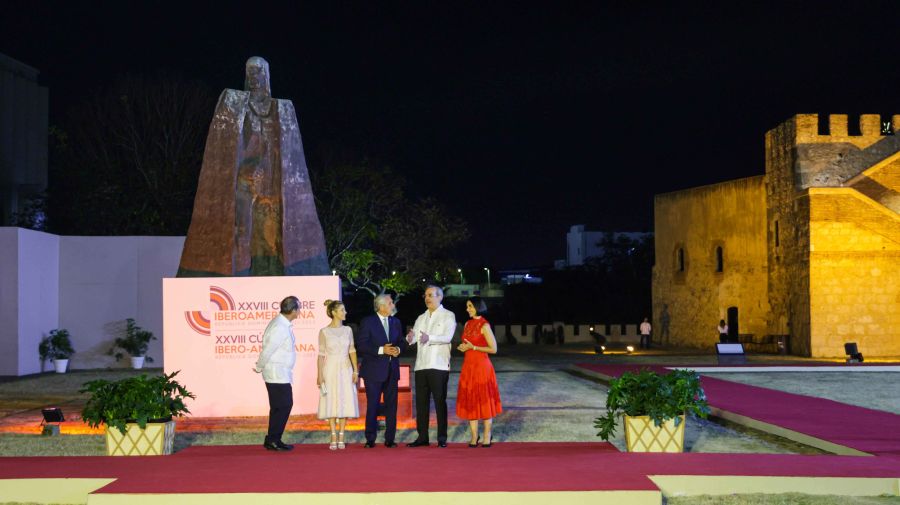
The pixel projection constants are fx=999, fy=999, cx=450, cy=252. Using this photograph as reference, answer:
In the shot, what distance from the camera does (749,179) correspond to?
1234 inches

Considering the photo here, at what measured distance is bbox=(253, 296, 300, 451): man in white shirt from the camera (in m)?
8.06

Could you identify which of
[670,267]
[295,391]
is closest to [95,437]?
[295,391]

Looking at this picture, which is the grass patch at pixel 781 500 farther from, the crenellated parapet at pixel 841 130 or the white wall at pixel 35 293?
the crenellated parapet at pixel 841 130

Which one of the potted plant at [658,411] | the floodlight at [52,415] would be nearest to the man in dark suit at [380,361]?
the potted plant at [658,411]

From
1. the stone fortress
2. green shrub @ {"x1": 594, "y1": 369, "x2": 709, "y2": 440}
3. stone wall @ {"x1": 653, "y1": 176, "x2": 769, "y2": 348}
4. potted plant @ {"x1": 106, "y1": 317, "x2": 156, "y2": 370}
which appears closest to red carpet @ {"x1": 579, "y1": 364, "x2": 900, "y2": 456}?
green shrub @ {"x1": 594, "y1": 369, "x2": 709, "y2": 440}

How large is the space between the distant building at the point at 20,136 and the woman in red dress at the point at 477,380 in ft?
84.9

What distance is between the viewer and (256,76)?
1177 cm

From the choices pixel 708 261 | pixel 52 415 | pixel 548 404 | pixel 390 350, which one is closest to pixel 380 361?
pixel 390 350

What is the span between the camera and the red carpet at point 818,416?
8.86 meters

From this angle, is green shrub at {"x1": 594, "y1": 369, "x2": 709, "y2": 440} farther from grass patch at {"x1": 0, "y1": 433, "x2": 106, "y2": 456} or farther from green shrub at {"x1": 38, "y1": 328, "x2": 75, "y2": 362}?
green shrub at {"x1": 38, "y1": 328, "x2": 75, "y2": 362}

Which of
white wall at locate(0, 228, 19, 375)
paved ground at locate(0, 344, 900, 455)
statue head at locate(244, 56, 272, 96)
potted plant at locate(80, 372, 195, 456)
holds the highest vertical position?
statue head at locate(244, 56, 272, 96)

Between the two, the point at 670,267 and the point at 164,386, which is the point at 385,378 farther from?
the point at 670,267

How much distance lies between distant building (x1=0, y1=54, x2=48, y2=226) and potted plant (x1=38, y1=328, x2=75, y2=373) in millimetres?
9864

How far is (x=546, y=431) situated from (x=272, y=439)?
3400mm
